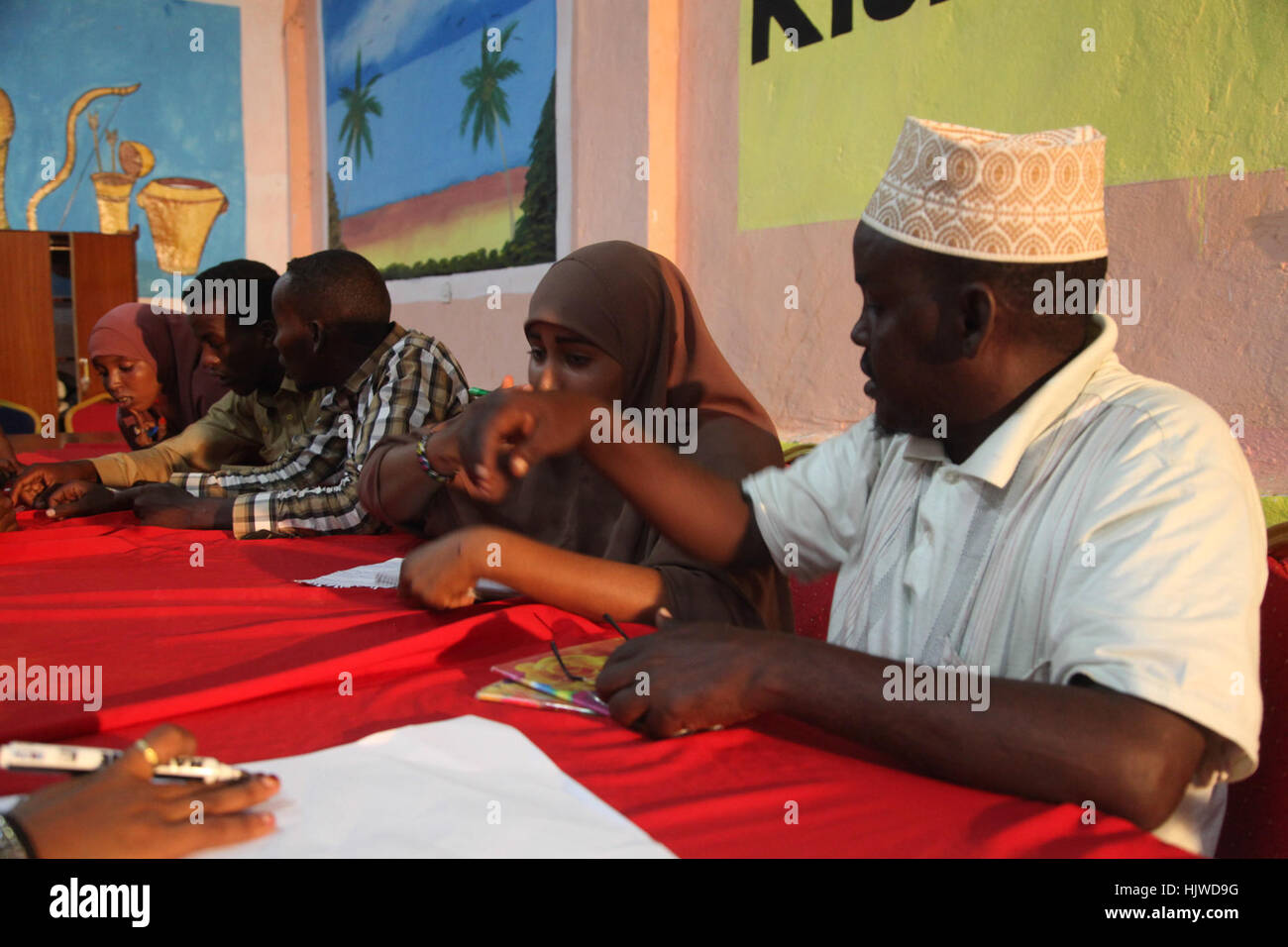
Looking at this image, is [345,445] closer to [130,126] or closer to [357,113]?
[357,113]

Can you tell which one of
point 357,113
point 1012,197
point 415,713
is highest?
point 357,113

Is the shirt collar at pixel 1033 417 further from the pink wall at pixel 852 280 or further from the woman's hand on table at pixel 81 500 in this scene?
the woman's hand on table at pixel 81 500

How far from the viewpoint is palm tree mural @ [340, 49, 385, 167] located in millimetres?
6125

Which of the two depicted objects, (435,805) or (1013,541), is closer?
(435,805)

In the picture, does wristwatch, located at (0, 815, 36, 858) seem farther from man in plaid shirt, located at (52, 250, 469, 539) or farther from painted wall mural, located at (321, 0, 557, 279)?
painted wall mural, located at (321, 0, 557, 279)

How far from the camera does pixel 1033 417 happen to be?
107 cm

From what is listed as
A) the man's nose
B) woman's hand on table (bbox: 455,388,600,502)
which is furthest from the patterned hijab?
the man's nose

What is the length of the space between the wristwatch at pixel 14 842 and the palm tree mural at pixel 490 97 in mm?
4158

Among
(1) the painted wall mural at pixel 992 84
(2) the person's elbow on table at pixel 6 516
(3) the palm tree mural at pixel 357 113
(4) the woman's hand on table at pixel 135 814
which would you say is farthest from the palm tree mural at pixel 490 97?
(4) the woman's hand on table at pixel 135 814

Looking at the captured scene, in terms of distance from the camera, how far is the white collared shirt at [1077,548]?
2.79 feet

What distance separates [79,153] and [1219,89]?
7357 millimetres

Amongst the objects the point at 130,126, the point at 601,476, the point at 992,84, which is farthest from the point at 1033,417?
the point at 130,126

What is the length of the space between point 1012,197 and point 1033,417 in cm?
24

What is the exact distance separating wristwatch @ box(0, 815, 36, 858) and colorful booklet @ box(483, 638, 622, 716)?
21.0 inches
